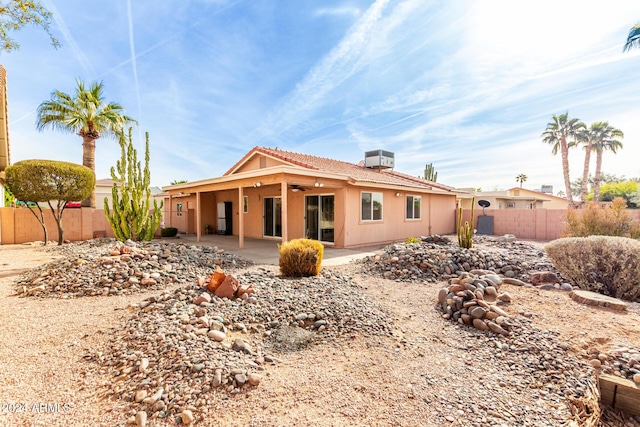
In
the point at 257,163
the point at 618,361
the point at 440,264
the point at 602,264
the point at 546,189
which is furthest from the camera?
the point at 546,189

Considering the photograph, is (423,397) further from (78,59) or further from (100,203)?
(100,203)

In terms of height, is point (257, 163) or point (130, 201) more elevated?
point (257, 163)

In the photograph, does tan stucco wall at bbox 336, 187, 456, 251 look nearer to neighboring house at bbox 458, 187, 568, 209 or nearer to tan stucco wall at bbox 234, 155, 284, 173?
tan stucco wall at bbox 234, 155, 284, 173

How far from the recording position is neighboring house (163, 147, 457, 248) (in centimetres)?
1073

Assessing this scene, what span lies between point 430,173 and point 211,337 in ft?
84.3

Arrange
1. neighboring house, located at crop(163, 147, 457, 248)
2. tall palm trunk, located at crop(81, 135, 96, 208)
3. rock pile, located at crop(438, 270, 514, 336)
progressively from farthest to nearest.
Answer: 1. tall palm trunk, located at crop(81, 135, 96, 208)
2. neighboring house, located at crop(163, 147, 457, 248)
3. rock pile, located at crop(438, 270, 514, 336)

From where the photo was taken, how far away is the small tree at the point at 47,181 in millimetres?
11172

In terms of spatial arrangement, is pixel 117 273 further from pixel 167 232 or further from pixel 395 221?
pixel 167 232

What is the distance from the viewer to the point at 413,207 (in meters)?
14.6

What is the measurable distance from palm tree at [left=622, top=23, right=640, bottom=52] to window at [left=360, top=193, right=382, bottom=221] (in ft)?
39.8

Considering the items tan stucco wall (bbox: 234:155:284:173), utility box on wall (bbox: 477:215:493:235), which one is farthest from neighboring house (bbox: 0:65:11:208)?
utility box on wall (bbox: 477:215:493:235)

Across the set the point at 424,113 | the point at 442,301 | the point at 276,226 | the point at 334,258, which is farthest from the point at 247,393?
the point at 424,113

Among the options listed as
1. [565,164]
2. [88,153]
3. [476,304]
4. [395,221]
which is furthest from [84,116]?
[565,164]

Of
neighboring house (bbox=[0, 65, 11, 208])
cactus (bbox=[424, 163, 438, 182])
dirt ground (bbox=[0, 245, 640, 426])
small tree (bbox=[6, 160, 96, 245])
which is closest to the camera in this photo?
dirt ground (bbox=[0, 245, 640, 426])
